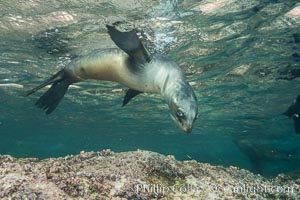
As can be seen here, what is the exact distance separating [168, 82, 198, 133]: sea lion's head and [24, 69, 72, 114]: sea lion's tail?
3.43m

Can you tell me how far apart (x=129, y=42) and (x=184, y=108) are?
179 cm

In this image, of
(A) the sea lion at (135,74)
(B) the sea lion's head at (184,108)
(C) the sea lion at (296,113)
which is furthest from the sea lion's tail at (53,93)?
(C) the sea lion at (296,113)

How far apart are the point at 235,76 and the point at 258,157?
12074 millimetres

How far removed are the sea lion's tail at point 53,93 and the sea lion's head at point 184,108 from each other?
3.43m

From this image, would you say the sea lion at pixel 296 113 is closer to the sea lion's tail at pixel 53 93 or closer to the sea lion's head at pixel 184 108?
the sea lion's head at pixel 184 108

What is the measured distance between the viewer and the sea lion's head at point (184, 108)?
3.97 m

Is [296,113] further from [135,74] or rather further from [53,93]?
[53,93]

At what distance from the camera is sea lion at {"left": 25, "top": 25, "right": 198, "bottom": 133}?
4257 millimetres

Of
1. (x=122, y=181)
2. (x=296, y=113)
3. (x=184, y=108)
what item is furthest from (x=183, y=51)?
(x=122, y=181)

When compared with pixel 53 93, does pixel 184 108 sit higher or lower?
higher

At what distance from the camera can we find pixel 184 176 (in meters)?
4.33

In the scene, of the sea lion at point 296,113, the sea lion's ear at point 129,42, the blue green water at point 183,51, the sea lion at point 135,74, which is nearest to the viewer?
the sea lion at point 135,74

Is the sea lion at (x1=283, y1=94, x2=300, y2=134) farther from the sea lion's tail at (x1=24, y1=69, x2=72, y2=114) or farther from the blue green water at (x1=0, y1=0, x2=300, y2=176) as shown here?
the sea lion's tail at (x1=24, y1=69, x2=72, y2=114)

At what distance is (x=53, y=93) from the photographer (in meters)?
6.87
